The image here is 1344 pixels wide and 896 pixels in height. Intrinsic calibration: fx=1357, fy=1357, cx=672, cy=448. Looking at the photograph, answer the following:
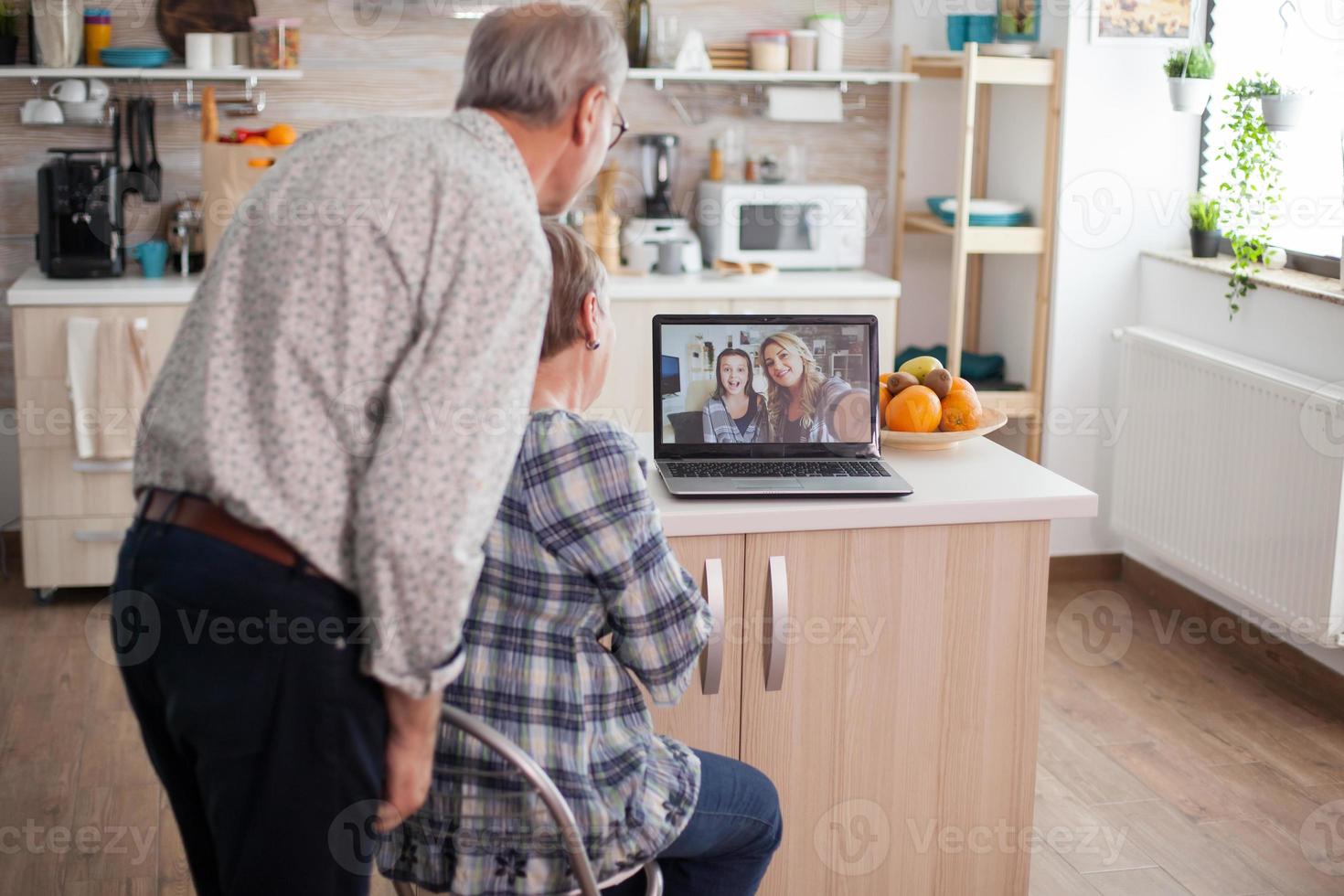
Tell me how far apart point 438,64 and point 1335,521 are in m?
2.72

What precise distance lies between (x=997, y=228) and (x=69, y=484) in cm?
261

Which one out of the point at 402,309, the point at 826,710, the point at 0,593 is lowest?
the point at 0,593

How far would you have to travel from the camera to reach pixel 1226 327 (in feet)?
11.2

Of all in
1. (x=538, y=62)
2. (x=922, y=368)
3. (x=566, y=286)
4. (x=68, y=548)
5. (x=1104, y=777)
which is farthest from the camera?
(x=68, y=548)

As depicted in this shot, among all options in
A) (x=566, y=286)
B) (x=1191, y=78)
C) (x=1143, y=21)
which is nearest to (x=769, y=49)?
(x=1143, y=21)

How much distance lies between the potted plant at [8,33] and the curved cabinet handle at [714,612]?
2940mm

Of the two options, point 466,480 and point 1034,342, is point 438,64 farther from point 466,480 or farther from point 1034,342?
point 466,480

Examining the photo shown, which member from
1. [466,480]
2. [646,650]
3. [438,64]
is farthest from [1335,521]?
[438,64]

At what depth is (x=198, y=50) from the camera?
3.75 metres

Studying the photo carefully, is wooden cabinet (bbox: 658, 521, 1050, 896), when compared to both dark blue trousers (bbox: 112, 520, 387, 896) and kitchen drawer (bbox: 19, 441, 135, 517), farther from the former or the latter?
kitchen drawer (bbox: 19, 441, 135, 517)

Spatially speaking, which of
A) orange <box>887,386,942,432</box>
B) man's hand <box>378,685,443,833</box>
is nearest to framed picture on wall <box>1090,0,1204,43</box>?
orange <box>887,386,942,432</box>

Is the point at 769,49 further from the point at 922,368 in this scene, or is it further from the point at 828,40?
the point at 922,368

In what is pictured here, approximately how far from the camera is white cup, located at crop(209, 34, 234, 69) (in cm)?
378

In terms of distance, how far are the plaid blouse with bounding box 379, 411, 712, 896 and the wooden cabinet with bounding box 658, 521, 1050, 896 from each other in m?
0.44
